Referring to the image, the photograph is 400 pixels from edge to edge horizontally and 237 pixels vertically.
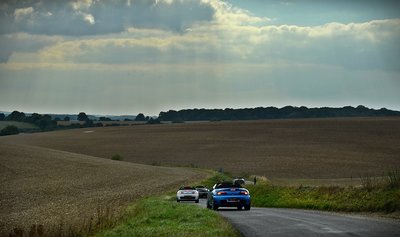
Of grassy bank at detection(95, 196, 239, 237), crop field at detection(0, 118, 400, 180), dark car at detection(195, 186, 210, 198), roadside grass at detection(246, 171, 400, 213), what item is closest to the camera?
grassy bank at detection(95, 196, 239, 237)

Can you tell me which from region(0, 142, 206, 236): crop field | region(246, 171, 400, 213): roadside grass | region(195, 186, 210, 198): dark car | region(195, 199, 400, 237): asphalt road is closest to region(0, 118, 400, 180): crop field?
region(0, 142, 206, 236): crop field

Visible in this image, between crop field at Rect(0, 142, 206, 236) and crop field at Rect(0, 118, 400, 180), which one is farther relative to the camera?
crop field at Rect(0, 118, 400, 180)

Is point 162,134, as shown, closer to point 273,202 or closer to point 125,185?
point 125,185

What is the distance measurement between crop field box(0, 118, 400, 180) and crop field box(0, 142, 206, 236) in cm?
1680

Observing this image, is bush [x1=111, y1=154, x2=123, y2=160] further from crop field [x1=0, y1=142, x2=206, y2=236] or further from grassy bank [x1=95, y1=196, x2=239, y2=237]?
grassy bank [x1=95, y1=196, x2=239, y2=237]

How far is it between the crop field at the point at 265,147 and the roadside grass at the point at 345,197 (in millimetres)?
35690

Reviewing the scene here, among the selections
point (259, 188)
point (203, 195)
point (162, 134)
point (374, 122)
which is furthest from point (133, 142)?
point (259, 188)

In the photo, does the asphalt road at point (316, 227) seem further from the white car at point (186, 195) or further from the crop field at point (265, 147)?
the crop field at point (265, 147)

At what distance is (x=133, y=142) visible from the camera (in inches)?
5581

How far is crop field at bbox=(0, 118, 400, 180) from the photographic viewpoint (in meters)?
94.1

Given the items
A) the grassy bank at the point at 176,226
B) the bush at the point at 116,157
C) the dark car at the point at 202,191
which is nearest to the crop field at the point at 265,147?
the bush at the point at 116,157

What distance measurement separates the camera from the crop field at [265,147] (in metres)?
94.1

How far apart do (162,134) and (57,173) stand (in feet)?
276

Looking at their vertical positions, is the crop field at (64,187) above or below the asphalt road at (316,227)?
below
